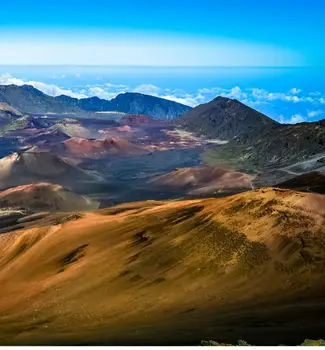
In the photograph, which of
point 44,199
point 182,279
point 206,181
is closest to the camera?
point 182,279

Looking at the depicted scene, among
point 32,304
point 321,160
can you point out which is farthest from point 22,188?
point 32,304

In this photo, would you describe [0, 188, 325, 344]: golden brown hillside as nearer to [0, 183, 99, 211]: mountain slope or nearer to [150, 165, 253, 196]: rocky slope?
[0, 183, 99, 211]: mountain slope

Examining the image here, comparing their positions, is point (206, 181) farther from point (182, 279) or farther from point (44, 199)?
point (182, 279)

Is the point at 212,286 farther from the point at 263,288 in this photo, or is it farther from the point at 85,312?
the point at 85,312

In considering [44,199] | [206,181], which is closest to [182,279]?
[44,199]

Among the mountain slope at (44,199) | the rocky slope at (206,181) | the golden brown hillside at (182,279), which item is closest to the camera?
the golden brown hillside at (182,279)

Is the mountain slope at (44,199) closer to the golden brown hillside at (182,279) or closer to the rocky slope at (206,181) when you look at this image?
the rocky slope at (206,181)

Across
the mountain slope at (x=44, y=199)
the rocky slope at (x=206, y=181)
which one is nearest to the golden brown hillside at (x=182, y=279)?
the mountain slope at (x=44, y=199)

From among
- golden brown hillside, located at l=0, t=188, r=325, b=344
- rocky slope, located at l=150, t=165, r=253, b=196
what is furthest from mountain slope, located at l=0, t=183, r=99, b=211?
golden brown hillside, located at l=0, t=188, r=325, b=344
